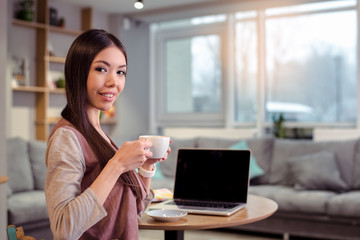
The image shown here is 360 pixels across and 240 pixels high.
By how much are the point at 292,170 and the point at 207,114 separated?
2194mm

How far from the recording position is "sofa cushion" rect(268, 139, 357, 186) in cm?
407

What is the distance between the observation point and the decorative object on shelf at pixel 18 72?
5.09m

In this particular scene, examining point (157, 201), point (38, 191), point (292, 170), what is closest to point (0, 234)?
point (157, 201)

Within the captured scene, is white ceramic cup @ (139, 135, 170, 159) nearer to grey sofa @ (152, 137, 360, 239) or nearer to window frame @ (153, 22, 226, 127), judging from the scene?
grey sofa @ (152, 137, 360, 239)

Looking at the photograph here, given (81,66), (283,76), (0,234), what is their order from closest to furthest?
(81,66) → (0,234) → (283,76)

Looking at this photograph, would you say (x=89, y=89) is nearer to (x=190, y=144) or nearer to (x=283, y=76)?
(x=190, y=144)

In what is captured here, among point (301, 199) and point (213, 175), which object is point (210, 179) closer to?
point (213, 175)

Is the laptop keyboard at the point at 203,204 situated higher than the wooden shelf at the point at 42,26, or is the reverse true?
the wooden shelf at the point at 42,26

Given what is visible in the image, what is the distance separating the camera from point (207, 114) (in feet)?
20.2

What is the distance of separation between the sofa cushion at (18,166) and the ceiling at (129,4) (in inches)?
93.3

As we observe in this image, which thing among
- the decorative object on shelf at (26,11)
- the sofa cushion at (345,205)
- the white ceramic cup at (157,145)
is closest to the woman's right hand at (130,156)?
the white ceramic cup at (157,145)

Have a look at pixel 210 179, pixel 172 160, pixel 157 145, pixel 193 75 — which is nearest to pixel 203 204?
pixel 210 179

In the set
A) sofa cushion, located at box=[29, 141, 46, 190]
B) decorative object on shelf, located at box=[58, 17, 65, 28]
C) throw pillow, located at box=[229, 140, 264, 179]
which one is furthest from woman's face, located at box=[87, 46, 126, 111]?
decorative object on shelf, located at box=[58, 17, 65, 28]

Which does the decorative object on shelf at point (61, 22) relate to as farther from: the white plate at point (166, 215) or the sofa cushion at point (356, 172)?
the white plate at point (166, 215)
